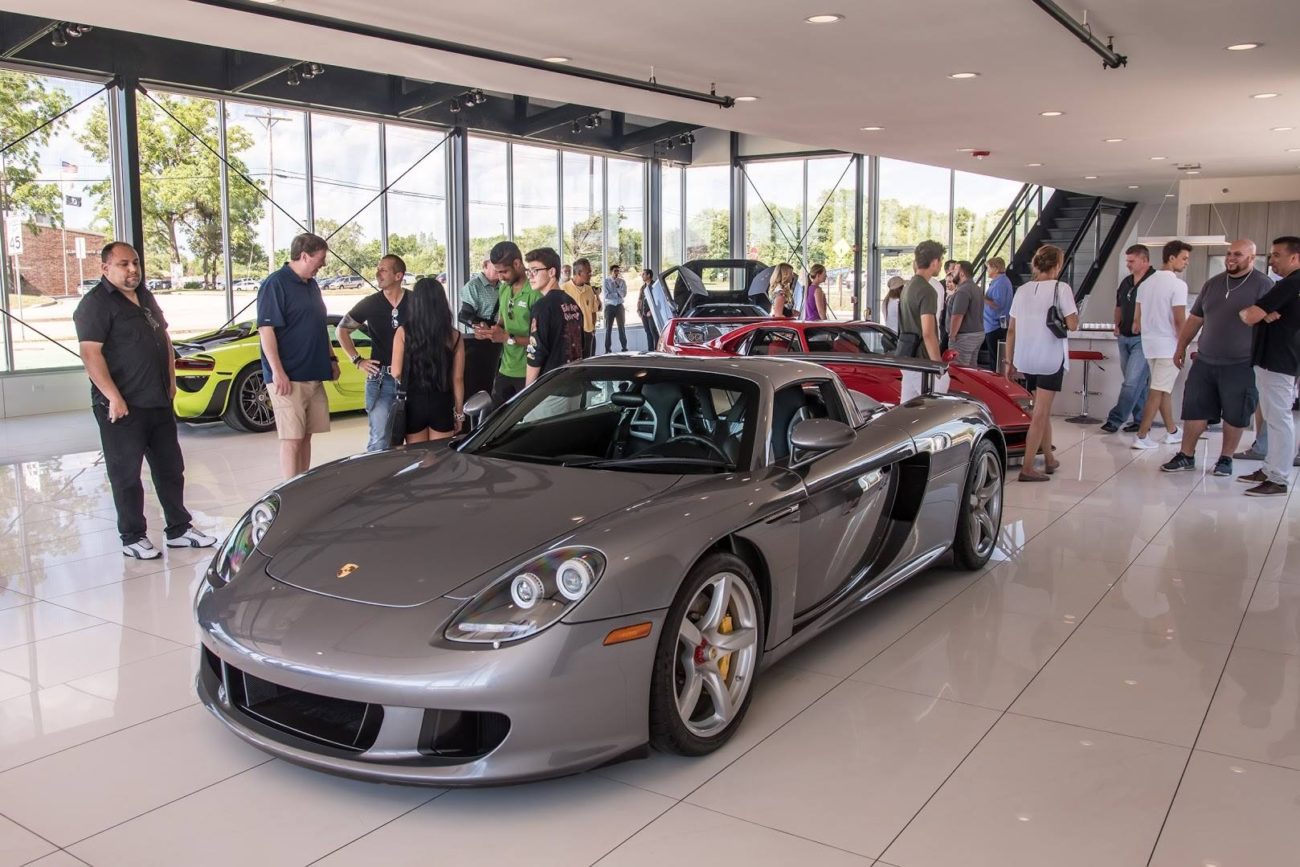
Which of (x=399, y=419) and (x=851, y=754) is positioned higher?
(x=399, y=419)

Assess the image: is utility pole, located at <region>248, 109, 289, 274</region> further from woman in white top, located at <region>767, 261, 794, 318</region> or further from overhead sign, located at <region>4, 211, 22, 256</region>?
woman in white top, located at <region>767, 261, 794, 318</region>

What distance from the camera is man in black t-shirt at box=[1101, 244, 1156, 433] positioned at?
31.6 ft

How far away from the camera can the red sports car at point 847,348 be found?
24.8 ft

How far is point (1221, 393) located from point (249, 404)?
8.48m

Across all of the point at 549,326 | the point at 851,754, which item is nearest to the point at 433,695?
the point at 851,754

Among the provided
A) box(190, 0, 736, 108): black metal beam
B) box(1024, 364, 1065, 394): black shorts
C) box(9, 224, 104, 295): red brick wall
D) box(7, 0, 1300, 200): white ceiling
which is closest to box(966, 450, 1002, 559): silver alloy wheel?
box(1024, 364, 1065, 394): black shorts

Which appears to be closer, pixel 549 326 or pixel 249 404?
pixel 549 326

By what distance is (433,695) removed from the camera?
2.57m

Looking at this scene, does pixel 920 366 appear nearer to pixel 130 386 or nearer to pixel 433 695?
pixel 433 695

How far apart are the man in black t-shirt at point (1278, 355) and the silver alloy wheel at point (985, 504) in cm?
292

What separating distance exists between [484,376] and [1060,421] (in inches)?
259

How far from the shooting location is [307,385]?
598cm

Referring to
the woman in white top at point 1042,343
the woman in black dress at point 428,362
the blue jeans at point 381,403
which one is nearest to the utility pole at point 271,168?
the blue jeans at point 381,403

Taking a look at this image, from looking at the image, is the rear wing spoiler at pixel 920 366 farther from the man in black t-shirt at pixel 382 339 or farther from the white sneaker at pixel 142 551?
the white sneaker at pixel 142 551
